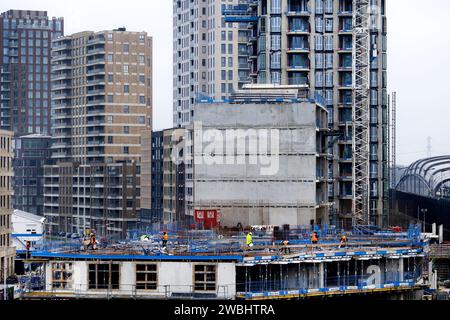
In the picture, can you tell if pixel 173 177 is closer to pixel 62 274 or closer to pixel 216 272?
pixel 62 274

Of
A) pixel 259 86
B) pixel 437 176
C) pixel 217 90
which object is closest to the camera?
pixel 259 86

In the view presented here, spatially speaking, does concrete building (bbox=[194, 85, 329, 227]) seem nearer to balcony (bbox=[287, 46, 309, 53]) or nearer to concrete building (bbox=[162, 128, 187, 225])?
balcony (bbox=[287, 46, 309, 53])

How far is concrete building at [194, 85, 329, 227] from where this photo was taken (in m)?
86.8

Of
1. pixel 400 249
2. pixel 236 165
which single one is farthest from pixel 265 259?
pixel 236 165

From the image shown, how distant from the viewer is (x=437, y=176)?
473 feet

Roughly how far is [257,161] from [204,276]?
40433mm

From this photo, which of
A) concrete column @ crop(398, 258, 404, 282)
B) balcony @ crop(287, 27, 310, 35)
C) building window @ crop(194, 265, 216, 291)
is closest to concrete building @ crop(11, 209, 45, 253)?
balcony @ crop(287, 27, 310, 35)

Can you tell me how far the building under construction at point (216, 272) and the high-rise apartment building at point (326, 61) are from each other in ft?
202

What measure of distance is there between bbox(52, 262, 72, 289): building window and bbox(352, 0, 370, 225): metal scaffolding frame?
7478 cm

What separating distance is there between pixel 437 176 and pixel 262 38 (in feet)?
123

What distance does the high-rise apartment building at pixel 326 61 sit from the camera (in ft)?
396

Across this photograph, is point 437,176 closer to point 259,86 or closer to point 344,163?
point 344,163

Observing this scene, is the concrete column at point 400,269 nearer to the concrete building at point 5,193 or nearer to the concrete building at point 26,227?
the concrete building at point 5,193

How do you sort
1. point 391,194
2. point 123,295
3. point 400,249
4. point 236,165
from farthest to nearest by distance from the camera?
point 391,194
point 236,165
point 400,249
point 123,295
